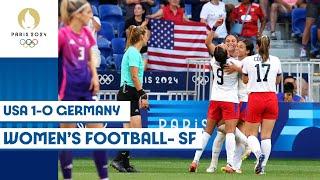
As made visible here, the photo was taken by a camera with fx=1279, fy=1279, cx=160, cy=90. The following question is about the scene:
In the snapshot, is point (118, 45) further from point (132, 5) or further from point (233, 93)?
point (233, 93)

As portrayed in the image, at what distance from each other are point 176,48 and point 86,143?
37.4 feet

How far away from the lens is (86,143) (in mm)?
12727

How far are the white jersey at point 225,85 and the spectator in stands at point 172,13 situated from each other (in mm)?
6021

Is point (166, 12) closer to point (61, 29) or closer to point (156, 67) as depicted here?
point (156, 67)

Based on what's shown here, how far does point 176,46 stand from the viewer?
23984mm

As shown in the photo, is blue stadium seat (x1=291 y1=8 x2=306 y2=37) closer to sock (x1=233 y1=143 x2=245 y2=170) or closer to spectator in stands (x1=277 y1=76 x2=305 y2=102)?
spectator in stands (x1=277 y1=76 x2=305 y2=102)

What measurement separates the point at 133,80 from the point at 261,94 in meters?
1.83

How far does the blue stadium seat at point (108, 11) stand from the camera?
81.3 ft

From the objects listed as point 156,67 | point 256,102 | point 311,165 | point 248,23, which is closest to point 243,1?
point 248,23

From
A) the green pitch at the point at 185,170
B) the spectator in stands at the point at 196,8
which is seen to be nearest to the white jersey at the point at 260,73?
the green pitch at the point at 185,170

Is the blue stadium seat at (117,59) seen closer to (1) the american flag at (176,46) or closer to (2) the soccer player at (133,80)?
(1) the american flag at (176,46)

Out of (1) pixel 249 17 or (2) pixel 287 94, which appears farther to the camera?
(1) pixel 249 17

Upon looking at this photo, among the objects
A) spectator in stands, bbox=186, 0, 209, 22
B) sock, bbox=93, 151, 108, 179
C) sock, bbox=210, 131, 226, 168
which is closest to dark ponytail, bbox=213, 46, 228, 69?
sock, bbox=210, 131, 226, 168

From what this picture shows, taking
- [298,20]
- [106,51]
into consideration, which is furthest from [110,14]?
[298,20]
